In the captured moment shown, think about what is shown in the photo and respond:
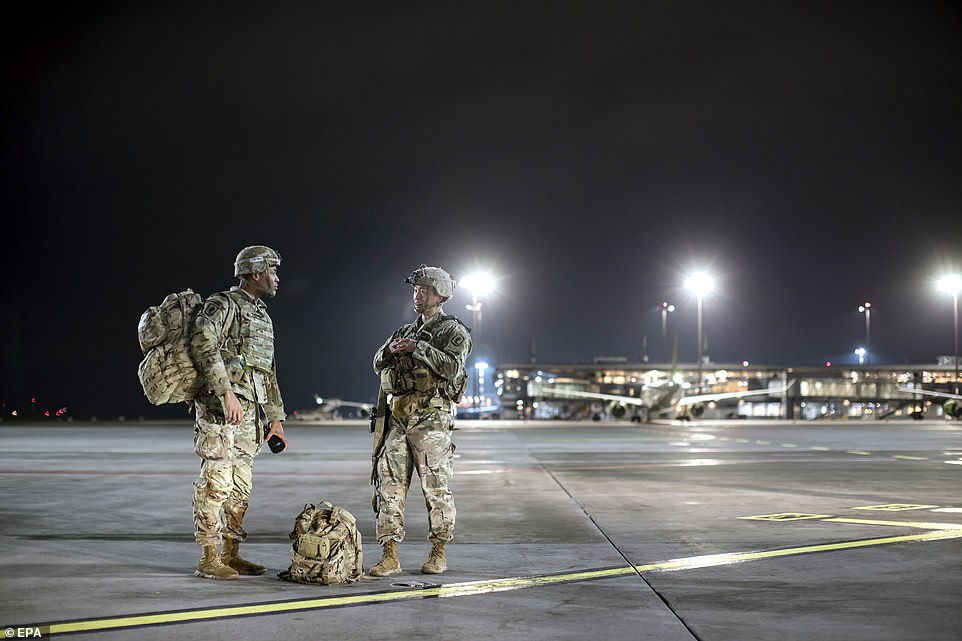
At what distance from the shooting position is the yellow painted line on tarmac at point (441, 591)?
5.07m

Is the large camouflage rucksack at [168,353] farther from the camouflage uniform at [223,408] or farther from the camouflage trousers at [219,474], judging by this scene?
the camouflage trousers at [219,474]

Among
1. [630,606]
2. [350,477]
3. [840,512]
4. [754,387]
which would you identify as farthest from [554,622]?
[754,387]

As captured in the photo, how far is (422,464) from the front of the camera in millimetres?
A: 7102

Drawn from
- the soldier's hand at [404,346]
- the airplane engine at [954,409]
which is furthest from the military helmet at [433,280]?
the airplane engine at [954,409]

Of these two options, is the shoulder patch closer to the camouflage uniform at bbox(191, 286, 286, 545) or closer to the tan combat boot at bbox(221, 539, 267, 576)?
the camouflage uniform at bbox(191, 286, 286, 545)

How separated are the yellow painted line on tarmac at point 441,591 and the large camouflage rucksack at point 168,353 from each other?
6.37 ft

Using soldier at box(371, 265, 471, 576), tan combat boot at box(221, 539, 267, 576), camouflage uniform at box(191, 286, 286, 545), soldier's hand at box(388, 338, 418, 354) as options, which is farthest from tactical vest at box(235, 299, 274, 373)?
tan combat boot at box(221, 539, 267, 576)

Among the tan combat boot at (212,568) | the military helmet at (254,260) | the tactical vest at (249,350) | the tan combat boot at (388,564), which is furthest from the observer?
the military helmet at (254,260)

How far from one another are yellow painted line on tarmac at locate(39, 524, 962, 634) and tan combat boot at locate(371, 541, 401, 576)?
0.58 meters

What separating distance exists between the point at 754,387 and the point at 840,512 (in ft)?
472

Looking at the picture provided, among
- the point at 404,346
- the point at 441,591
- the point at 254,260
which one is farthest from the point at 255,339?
the point at 441,591

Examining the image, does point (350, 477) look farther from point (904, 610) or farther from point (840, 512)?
point (904, 610)

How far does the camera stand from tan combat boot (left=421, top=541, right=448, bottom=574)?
22.3ft

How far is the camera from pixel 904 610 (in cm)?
546
